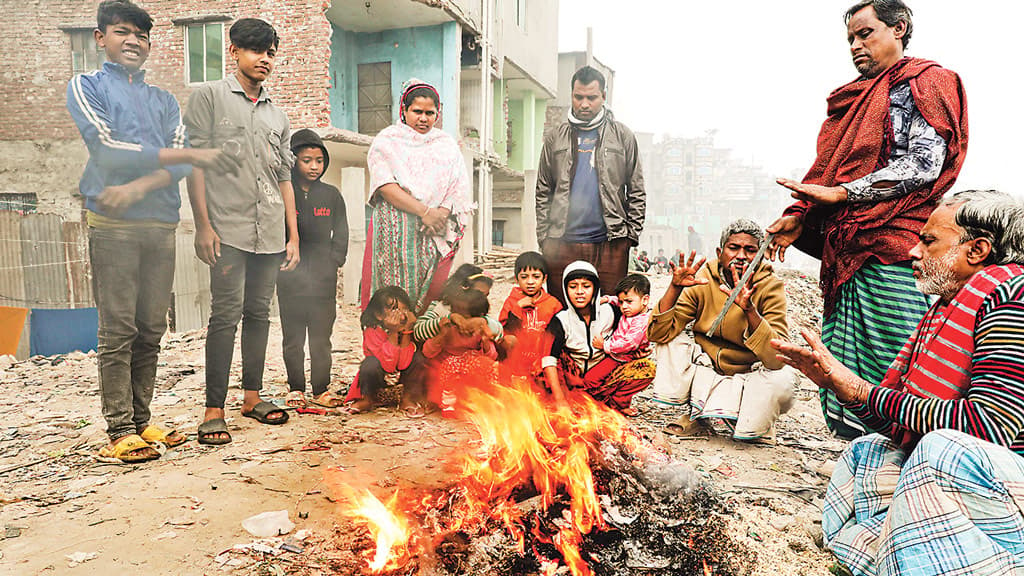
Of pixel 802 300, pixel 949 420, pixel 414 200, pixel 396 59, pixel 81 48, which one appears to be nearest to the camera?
A: pixel 949 420

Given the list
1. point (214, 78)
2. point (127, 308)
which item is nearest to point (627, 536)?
point (127, 308)

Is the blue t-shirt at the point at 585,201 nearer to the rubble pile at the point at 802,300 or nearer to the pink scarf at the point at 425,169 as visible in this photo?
the pink scarf at the point at 425,169

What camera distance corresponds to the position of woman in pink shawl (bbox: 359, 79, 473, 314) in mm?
4730

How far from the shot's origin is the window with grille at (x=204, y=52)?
20.5ft

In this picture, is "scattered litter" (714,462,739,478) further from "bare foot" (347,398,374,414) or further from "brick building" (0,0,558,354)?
"brick building" (0,0,558,354)

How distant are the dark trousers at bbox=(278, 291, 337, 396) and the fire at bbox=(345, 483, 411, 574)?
80.1 inches

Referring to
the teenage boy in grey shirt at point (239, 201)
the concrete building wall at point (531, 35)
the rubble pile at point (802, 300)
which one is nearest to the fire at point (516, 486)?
the teenage boy in grey shirt at point (239, 201)

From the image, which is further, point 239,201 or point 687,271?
point 239,201

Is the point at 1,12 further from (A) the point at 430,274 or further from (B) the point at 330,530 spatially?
(B) the point at 330,530

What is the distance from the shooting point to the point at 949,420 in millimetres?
1965

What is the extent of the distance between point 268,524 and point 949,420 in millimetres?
2831

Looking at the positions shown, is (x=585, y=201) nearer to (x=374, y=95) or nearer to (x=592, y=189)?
(x=592, y=189)

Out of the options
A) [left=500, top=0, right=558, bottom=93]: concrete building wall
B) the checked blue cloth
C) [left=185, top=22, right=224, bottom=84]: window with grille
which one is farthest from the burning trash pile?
[left=500, top=0, right=558, bottom=93]: concrete building wall

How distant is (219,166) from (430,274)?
1760 millimetres
